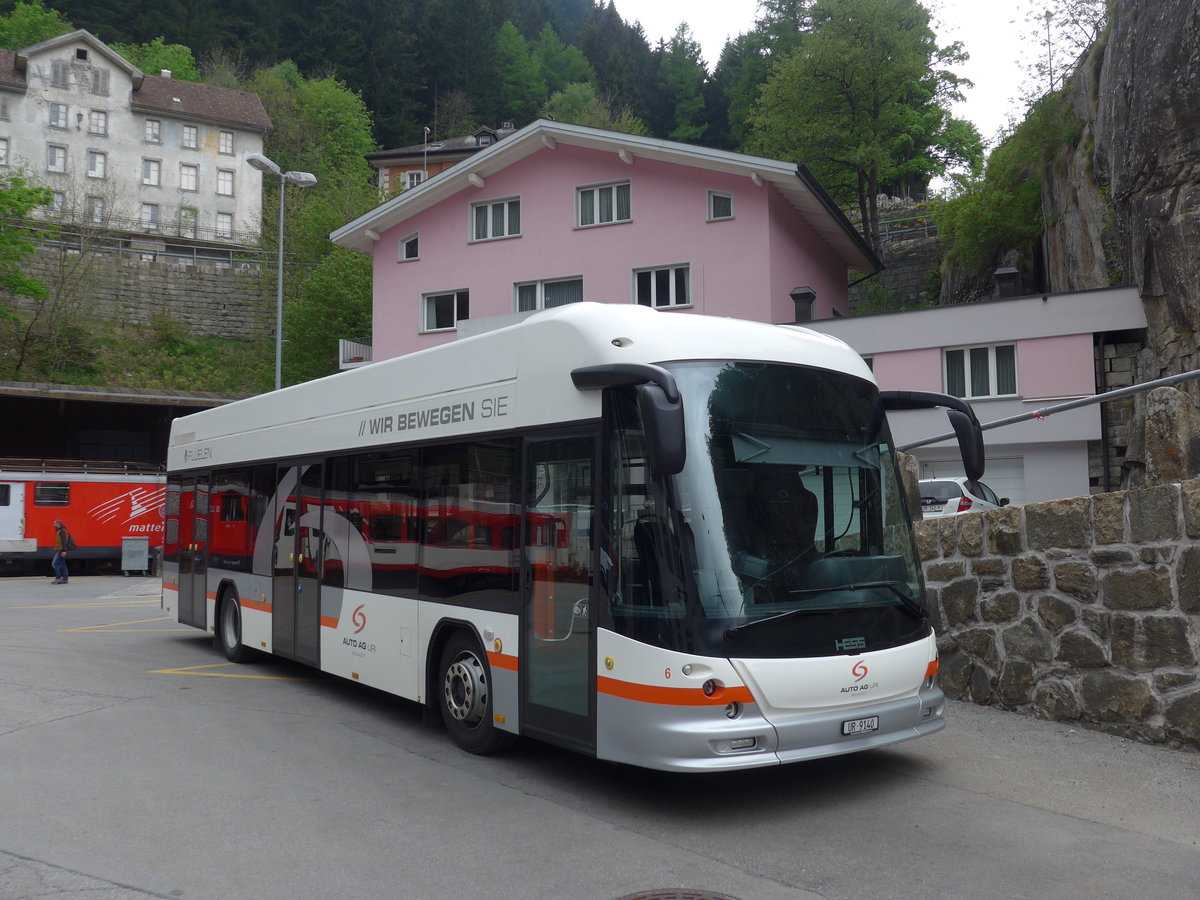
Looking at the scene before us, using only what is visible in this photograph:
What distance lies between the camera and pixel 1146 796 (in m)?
6.50

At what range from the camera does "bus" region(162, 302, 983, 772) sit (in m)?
5.95

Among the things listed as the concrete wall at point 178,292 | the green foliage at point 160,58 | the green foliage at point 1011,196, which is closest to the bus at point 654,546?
the green foliage at point 1011,196

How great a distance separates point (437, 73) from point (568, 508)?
90.4 m

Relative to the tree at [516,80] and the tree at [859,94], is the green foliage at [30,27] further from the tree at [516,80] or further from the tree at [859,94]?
the tree at [859,94]

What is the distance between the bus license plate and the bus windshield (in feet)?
1.39

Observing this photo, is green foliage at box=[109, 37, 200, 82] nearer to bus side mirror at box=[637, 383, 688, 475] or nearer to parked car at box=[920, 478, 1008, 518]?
parked car at box=[920, 478, 1008, 518]

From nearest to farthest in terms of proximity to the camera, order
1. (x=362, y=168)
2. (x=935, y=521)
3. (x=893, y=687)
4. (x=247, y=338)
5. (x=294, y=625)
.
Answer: (x=893, y=687), (x=935, y=521), (x=294, y=625), (x=247, y=338), (x=362, y=168)

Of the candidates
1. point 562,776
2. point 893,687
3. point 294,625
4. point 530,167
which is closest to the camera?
point 893,687

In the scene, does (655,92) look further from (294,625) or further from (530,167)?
(294,625)

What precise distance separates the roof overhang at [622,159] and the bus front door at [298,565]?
18885mm

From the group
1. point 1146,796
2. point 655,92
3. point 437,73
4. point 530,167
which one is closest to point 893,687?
point 1146,796

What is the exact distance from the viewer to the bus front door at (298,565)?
1019 cm

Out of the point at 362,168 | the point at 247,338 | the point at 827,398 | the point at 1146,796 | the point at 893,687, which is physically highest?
the point at 362,168

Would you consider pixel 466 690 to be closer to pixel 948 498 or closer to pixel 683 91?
pixel 948 498
